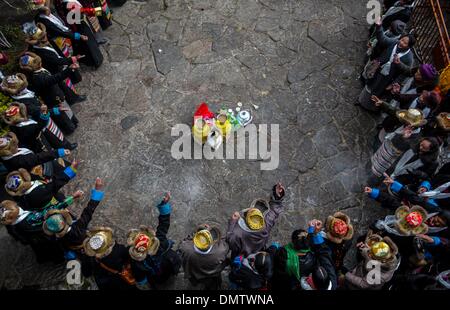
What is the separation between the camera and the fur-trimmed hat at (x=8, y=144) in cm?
→ 541

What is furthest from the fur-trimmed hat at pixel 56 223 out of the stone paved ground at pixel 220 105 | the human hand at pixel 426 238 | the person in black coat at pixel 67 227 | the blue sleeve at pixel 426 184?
the blue sleeve at pixel 426 184

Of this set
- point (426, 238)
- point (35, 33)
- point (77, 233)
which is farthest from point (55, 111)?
point (426, 238)

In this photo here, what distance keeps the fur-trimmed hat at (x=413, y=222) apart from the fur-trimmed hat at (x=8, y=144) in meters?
5.93

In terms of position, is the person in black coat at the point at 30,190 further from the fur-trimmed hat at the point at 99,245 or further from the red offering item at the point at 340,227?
the red offering item at the point at 340,227

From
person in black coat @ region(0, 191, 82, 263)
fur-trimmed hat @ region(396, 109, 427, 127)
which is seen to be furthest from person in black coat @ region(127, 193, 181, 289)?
fur-trimmed hat @ region(396, 109, 427, 127)

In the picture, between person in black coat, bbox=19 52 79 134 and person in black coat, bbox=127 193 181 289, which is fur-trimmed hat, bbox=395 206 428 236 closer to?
person in black coat, bbox=127 193 181 289

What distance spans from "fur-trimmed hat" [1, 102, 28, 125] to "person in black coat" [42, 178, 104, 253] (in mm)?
1844

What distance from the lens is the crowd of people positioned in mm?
4660

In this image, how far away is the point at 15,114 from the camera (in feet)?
19.0

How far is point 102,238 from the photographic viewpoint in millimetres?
4566
